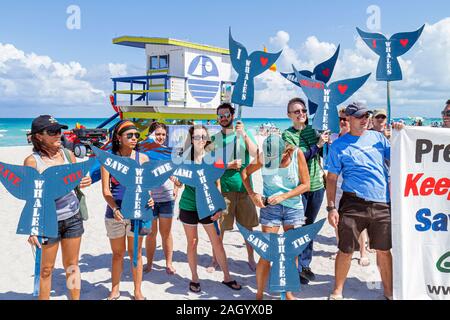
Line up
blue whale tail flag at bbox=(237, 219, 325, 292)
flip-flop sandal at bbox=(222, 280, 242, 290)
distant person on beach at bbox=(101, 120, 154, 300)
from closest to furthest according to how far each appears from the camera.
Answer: blue whale tail flag at bbox=(237, 219, 325, 292) → distant person on beach at bbox=(101, 120, 154, 300) → flip-flop sandal at bbox=(222, 280, 242, 290)

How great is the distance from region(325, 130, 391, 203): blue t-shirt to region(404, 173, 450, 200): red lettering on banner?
20cm

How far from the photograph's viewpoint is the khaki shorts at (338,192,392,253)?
3613mm

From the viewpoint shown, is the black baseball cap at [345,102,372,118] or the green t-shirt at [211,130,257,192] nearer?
the black baseball cap at [345,102,372,118]

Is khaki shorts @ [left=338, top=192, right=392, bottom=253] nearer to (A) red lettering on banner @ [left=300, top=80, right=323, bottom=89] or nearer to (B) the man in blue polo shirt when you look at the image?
(B) the man in blue polo shirt

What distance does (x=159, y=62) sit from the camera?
16.0m

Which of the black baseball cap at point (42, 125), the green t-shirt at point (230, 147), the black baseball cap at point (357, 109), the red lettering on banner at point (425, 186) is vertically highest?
the black baseball cap at point (357, 109)

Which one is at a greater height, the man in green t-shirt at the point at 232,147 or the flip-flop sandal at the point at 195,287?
the man in green t-shirt at the point at 232,147

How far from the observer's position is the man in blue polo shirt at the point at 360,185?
3594 millimetres

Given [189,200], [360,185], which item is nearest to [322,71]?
[360,185]

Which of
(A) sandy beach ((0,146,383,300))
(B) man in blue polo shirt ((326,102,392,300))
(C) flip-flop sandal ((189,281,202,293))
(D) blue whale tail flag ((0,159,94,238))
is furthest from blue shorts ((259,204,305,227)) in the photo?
(D) blue whale tail flag ((0,159,94,238))

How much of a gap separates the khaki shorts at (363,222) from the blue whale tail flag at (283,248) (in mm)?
367

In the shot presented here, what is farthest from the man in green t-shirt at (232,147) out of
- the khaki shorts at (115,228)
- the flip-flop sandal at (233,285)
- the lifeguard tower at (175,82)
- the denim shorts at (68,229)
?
the lifeguard tower at (175,82)

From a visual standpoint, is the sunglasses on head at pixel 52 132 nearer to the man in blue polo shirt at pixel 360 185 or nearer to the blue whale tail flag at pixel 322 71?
the man in blue polo shirt at pixel 360 185
